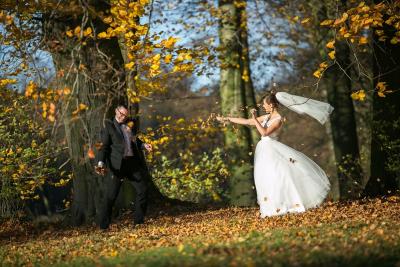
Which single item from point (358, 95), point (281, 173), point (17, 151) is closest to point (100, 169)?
point (281, 173)

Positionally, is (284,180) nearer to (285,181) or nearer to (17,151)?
(285,181)

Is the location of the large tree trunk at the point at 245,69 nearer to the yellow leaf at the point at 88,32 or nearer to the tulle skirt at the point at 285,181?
the tulle skirt at the point at 285,181

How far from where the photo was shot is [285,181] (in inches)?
494

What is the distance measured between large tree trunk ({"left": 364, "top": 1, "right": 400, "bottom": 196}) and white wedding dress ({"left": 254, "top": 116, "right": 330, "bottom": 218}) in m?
2.67

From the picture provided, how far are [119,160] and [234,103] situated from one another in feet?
26.2

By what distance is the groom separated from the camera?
12.2 metres

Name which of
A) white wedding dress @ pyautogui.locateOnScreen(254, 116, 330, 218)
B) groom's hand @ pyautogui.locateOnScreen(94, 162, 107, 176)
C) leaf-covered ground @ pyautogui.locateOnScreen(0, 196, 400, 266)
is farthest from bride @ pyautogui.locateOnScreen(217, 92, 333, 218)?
groom's hand @ pyautogui.locateOnScreen(94, 162, 107, 176)

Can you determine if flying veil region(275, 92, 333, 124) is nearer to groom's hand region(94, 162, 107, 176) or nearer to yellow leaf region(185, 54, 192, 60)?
yellow leaf region(185, 54, 192, 60)

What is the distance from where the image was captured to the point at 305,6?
75.4 feet

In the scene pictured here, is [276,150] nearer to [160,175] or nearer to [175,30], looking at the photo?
[160,175]

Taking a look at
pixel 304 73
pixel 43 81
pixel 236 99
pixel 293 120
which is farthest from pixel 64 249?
pixel 293 120

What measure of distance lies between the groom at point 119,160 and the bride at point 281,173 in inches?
64.0

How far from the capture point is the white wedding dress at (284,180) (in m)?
12.5

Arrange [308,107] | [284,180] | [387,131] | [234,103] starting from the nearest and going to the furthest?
[284,180], [308,107], [387,131], [234,103]
